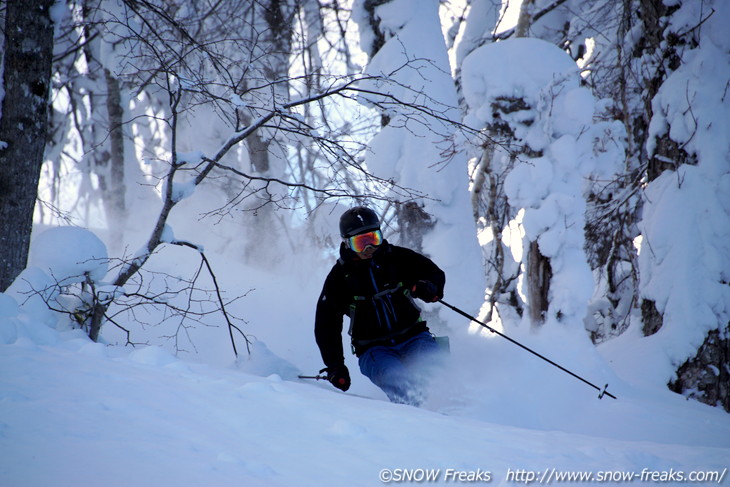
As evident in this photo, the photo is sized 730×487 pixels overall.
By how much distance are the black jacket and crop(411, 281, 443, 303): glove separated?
4.4 inches

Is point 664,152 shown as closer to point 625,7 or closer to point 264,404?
point 625,7

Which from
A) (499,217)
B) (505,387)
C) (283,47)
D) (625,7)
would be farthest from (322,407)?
(499,217)

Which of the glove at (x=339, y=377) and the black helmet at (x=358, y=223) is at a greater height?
the black helmet at (x=358, y=223)

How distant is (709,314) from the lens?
236 inches

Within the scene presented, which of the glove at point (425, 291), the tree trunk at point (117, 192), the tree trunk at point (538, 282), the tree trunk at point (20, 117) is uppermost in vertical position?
the tree trunk at point (117, 192)

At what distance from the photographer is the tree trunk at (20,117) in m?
4.24

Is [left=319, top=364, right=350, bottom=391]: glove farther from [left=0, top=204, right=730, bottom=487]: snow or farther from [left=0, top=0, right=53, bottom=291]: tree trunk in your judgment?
[left=0, top=0, right=53, bottom=291]: tree trunk

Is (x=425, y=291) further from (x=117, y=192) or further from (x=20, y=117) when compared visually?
(x=117, y=192)

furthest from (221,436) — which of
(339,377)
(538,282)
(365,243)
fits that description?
(538,282)

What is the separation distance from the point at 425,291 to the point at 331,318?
75 cm

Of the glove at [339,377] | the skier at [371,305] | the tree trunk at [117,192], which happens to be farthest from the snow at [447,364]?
the tree trunk at [117,192]

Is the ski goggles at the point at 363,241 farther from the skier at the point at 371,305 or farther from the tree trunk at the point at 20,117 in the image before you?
the tree trunk at the point at 20,117

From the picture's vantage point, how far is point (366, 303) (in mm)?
4336

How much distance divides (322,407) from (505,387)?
2.95m
